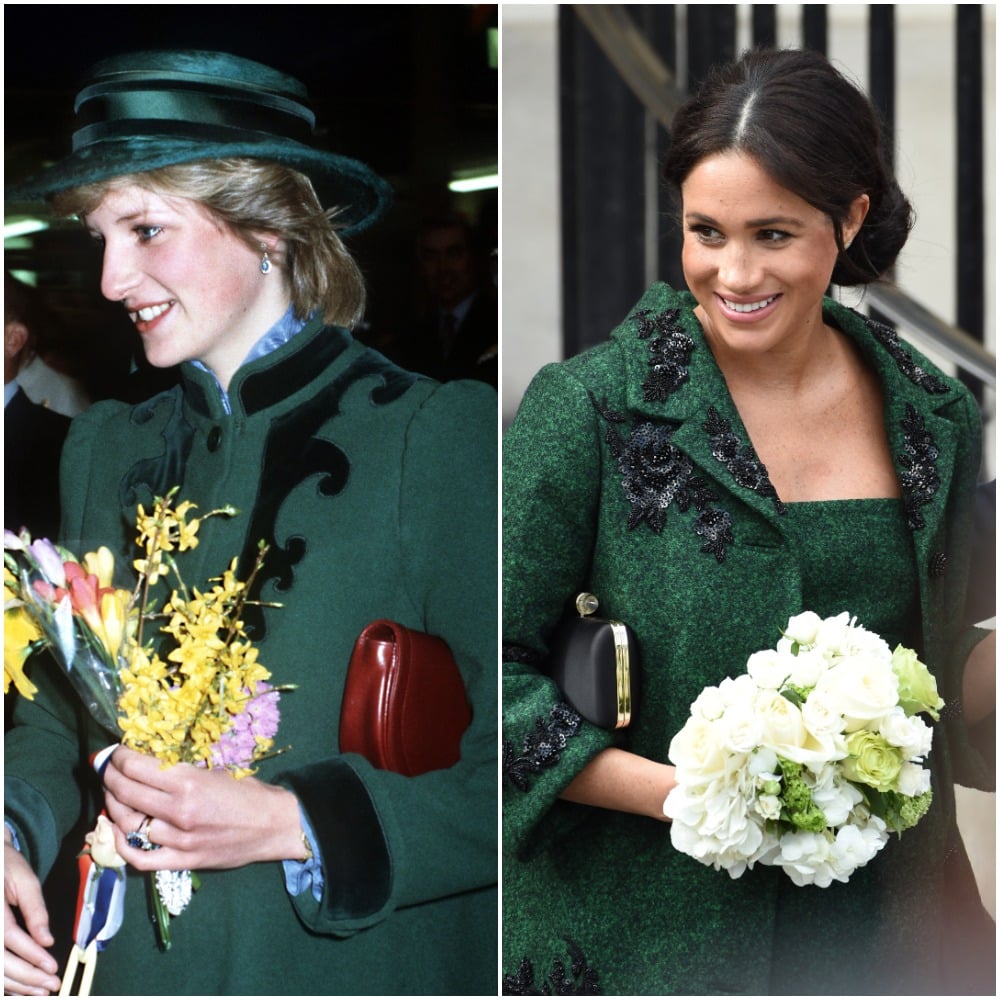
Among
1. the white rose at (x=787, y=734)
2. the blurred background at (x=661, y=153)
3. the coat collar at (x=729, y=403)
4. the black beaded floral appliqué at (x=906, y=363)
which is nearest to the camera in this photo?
the white rose at (x=787, y=734)

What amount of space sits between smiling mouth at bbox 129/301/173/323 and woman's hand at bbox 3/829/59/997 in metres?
1.08

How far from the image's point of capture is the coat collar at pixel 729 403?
2562 mm

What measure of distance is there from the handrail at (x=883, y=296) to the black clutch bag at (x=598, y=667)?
3.90 feet

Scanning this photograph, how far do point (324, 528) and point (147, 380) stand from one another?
47 cm

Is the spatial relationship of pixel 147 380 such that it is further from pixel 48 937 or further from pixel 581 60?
pixel 581 60

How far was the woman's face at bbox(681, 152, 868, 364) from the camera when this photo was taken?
2.49m

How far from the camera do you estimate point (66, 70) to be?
2758mm

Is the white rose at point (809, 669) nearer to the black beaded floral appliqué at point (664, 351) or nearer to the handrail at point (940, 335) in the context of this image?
the black beaded floral appliqué at point (664, 351)

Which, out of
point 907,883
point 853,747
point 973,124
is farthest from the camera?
point 973,124

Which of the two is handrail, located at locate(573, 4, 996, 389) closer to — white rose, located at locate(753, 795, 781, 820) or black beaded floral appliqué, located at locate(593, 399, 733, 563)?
black beaded floral appliqué, located at locate(593, 399, 733, 563)

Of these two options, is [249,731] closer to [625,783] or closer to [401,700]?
[401,700]

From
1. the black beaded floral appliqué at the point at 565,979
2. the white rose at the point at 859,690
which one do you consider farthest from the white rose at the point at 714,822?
the black beaded floral appliqué at the point at 565,979

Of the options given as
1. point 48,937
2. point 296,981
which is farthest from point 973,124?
point 48,937

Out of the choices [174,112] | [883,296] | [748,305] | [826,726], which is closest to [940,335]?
[883,296]
